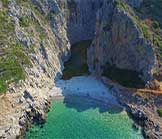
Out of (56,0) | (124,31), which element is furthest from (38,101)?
(56,0)

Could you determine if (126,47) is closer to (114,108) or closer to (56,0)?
(114,108)

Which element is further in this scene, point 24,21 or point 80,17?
point 80,17

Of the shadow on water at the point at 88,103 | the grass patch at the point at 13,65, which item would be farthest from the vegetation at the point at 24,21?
the shadow on water at the point at 88,103

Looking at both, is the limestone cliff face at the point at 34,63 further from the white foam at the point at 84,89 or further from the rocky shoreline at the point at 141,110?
the rocky shoreline at the point at 141,110

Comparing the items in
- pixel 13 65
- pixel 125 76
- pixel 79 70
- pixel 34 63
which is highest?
pixel 13 65

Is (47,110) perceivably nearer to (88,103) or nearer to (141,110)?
(88,103)

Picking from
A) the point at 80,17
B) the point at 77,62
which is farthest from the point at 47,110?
the point at 80,17

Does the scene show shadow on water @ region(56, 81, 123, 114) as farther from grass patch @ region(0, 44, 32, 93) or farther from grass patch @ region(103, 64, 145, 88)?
grass patch @ region(0, 44, 32, 93)
